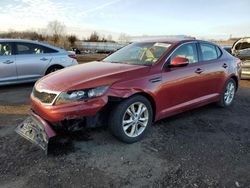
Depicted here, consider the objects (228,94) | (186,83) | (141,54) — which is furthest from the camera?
(228,94)

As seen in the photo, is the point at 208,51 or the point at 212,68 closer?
the point at 212,68

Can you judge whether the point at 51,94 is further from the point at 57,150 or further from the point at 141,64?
the point at 141,64

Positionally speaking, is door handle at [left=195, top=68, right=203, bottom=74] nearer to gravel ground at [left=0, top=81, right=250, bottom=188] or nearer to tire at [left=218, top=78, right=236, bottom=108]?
gravel ground at [left=0, top=81, right=250, bottom=188]

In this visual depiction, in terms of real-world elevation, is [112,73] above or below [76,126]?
above

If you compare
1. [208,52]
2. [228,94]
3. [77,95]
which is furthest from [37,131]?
[228,94]

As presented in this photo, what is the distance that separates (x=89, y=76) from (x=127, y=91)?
2.00 ft

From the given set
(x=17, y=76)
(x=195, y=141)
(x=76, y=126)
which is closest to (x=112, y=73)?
(x=76, y=126)

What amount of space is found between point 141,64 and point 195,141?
58.8 inches

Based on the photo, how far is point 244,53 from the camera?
40.1ft

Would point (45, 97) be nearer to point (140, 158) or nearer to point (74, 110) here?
point (74, 110)

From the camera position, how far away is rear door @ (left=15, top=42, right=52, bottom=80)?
8.67 m

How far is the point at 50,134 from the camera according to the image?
4.04 m

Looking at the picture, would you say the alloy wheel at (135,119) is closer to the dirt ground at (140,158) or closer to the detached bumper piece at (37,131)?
the dirt ground at (140,158)

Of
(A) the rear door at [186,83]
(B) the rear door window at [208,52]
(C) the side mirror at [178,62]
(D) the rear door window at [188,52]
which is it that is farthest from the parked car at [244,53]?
(C) the side mirror at [178,62]
